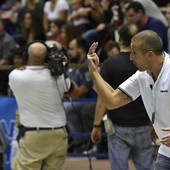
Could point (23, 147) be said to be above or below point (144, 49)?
below

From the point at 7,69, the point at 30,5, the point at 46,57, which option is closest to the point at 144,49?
the point at 46,57

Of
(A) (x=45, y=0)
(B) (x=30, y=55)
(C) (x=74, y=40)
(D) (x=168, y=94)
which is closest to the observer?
(D) (x=168, y=94)

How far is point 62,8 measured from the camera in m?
12.1

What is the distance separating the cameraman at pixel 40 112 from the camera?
719 centimetres

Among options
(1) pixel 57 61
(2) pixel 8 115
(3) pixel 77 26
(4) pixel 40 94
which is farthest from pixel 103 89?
(3) pixel 77 26

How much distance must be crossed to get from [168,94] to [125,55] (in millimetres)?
1503

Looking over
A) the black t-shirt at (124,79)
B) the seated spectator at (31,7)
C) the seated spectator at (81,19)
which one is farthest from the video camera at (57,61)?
the seated spectator at (31,7)

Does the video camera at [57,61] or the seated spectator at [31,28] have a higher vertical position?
the video camera at [57,61]

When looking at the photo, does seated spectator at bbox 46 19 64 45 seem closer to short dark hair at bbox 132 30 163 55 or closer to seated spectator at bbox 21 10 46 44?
seated spectator at bbox 21 10 46 44

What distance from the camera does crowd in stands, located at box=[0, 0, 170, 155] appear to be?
29.8ft

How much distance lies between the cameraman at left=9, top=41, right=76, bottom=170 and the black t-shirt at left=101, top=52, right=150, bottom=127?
0.79 m

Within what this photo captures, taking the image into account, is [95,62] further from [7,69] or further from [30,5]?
[30,5]

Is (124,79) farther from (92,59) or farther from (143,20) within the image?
(143,20)

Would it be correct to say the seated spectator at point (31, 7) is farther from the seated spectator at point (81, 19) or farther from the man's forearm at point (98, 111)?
the man's forearm at point (98, 111)
